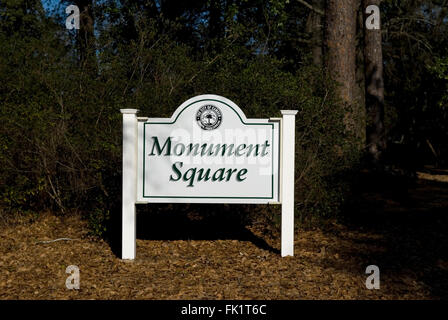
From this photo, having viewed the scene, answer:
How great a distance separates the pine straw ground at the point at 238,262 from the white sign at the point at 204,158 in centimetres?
81

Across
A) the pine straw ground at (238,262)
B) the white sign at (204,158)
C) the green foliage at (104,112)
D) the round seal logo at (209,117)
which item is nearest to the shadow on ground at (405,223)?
A: the pine straw ground at (238,262)

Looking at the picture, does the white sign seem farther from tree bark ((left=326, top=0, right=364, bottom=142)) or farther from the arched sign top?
tree bark ((left=326, top=0, right=364, bottom=142))

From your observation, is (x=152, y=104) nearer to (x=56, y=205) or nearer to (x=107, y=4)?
(x=56, y=205)

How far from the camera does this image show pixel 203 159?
5977 millimetres

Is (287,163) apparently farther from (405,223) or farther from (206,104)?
(405,223)

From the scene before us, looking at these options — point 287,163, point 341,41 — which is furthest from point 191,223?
point 341,41

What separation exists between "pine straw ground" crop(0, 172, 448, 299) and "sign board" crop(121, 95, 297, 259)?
70 cm

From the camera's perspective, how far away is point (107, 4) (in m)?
13.4

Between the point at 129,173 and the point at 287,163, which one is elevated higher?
the point at 287,163

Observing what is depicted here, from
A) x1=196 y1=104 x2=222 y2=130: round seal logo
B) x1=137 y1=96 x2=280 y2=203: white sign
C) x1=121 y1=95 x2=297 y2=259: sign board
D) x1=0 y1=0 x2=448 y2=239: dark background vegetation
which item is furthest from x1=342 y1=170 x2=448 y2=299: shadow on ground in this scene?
x1=196 y1=104 x2=222 y2=130: round seal logo

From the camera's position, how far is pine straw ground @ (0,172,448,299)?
4.95m

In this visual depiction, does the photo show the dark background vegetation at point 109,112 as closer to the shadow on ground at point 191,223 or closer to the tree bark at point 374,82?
the shadow on ground at point 191,223

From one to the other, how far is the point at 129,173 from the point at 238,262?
163cm

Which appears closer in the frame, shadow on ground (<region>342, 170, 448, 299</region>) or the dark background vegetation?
shadow on ground (<region>342, 170, 448, 299</region>)
